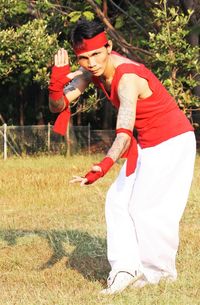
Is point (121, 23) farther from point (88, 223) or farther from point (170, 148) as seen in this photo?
point (170, 148)

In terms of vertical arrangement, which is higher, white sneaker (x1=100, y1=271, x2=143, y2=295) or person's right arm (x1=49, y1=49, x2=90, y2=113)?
person's right arm (x1=49, y1=49, x2=90, y2=113)

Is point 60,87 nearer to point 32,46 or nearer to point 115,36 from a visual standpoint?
point 115,36

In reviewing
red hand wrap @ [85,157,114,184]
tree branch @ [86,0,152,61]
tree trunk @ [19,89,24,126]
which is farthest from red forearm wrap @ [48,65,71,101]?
tree trunk @ [19,89,24,126]

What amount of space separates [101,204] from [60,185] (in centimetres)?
245

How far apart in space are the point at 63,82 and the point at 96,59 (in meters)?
0.34

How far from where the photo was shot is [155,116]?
601 cm

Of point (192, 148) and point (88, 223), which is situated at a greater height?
point (192, 148)

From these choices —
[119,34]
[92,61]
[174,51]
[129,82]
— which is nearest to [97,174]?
[129,82]

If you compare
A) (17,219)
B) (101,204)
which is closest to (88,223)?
(17,219)

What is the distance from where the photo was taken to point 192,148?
243 inches

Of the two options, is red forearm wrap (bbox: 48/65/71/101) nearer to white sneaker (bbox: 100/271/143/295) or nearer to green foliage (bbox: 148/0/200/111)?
white sneaker (bbox: 100/271/143/295)

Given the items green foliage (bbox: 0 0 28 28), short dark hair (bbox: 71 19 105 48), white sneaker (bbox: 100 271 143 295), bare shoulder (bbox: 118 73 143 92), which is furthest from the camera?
green foliage (bbox: 0 0 28 28)

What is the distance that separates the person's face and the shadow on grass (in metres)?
2.00

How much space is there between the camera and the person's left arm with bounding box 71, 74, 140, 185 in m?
5.27
